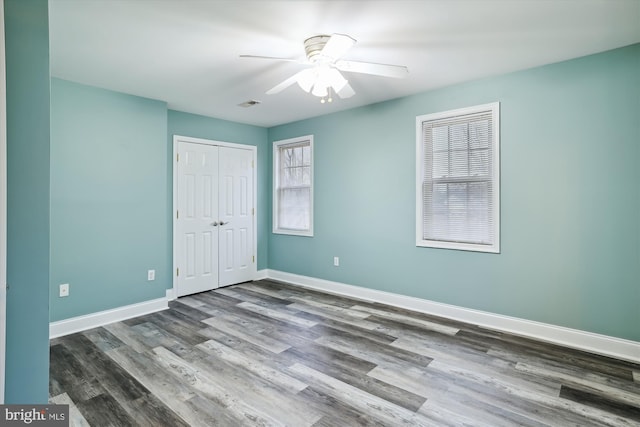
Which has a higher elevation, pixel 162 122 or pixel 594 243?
pixel 162 122

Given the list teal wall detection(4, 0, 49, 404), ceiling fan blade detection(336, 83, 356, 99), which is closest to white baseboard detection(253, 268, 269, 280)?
ceiling fan blade detection(336, 83, 356, 99)

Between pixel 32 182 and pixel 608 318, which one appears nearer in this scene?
pixel 32 182

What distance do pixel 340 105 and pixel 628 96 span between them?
9.13ft

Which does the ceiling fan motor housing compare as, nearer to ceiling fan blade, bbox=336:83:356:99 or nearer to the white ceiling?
the white ceiling

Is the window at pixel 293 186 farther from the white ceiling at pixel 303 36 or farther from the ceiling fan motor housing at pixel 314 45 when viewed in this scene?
the ceiling fan motor housing at pixel 314 45

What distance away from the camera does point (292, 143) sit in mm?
5176

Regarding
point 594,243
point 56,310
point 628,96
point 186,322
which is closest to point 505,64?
point 628,96

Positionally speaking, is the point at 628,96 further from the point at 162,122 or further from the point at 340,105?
the point at 162,122

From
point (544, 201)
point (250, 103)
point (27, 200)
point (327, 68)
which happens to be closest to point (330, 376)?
point (27, 200)

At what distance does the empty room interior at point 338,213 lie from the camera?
1.98 m

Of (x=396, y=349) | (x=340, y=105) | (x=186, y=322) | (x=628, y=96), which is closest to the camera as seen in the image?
(x=628, y=96)

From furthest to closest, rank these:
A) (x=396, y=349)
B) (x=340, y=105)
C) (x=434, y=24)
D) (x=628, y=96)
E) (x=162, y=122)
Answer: (x=340, y=105)
(x=162, y=122)
(x=396, y=349)
(x=628, y=96)
(x=434, y=24)

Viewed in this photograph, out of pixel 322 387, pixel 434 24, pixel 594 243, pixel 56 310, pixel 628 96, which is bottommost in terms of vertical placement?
A: pixel 322 387

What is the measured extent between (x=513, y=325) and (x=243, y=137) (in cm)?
433
